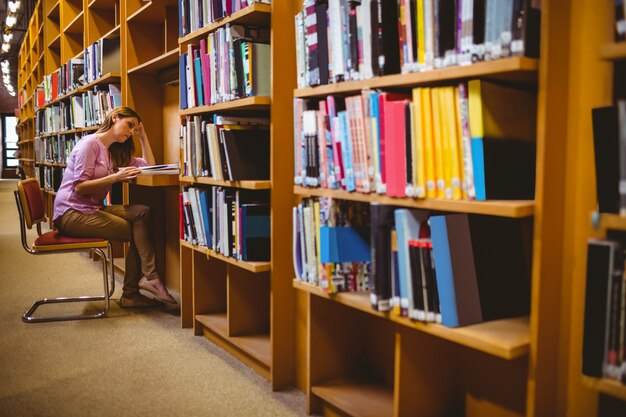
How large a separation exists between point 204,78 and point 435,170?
1.60 meters

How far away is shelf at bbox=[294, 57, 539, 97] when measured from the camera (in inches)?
53.2

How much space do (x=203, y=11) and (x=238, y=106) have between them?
65 cm

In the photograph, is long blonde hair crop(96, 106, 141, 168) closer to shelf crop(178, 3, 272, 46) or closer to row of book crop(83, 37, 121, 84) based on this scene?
row of book crop(83, 37, 121, 84)

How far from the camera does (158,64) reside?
388 centimetres

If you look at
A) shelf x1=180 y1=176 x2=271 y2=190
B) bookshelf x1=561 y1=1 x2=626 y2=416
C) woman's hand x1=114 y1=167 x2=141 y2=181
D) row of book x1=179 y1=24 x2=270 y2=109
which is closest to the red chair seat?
woman's hand x1=114 y1=167 x2=141 y2=181

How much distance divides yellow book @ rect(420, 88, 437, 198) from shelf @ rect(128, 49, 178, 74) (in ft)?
7.27

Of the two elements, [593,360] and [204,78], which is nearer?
[593,360]

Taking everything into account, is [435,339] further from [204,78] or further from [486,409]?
[204,78]

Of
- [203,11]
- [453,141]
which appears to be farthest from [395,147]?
[203,11]

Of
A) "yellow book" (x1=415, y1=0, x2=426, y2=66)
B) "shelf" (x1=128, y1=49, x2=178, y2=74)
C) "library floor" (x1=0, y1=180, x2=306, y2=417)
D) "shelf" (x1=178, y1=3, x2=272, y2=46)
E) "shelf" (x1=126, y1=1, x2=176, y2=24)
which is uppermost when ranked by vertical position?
"shelf" (x1=126, y1=1, x2=176, y2=24)

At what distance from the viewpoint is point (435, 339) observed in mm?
1847

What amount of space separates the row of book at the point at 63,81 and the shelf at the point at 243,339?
135 inches

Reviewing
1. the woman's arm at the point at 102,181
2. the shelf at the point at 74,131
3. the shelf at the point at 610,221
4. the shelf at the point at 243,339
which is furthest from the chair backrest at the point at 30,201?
the shelf at the point at 610,221

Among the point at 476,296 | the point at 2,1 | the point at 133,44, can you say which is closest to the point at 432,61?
the point at 476,296
